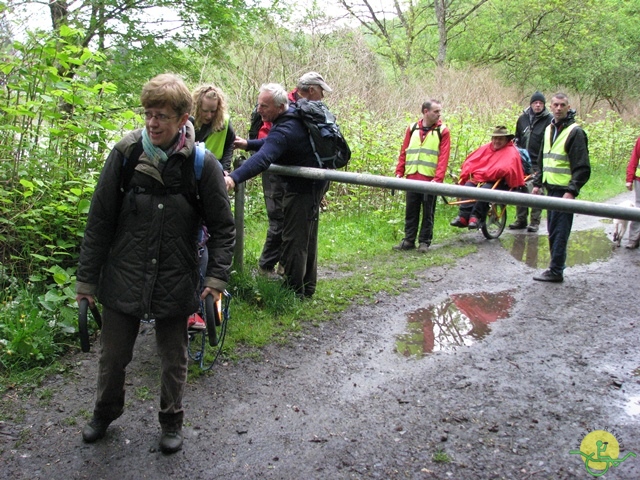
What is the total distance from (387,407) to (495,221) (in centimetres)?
604

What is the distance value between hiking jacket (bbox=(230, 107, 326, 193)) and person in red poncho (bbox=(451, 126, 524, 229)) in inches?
157

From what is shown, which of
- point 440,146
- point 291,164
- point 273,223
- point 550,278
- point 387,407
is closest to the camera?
point 387,407

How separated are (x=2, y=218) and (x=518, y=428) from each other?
13.2 feet

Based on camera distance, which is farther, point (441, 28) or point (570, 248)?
point (441, 28)

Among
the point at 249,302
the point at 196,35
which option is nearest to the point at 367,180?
the point at 249,302

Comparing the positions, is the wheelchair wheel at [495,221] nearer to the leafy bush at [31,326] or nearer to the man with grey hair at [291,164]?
the man with grey hair at [291,164]

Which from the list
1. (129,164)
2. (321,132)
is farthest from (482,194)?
(129,164)

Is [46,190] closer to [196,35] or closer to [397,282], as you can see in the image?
[397,282]

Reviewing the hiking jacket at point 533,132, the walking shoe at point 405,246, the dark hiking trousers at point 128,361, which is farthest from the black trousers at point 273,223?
the hiking jacket at point 533,132

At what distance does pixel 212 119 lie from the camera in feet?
16.2

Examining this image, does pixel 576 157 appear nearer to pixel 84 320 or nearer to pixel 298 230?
pixel 298 230

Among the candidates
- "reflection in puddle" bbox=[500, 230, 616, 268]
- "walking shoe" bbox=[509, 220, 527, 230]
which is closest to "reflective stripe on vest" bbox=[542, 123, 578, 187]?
"reflection in puddle" bbox=[500, 230, 616, 268]

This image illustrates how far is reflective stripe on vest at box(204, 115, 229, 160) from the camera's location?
5023mm

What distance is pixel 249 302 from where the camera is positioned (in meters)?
5.00
